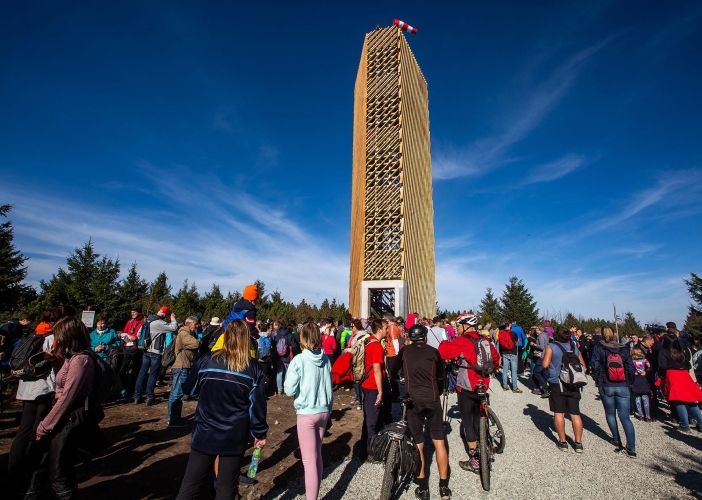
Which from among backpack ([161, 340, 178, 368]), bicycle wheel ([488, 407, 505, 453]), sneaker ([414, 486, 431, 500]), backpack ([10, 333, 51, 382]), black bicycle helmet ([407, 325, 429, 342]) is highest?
black bicycle helmet ([407, 325, 429, 342])

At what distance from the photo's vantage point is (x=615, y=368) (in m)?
5.51

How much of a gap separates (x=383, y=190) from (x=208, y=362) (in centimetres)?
2637

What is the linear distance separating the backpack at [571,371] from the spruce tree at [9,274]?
866 inches

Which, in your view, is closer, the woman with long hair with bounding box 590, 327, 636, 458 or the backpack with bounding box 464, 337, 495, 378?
the backpack with bounding box 464, 337, 495, 378

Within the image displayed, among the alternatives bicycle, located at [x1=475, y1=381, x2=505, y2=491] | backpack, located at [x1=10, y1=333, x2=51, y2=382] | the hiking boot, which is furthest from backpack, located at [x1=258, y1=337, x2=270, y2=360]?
bicycle, located at [x1=475, y1=381, x2=505, y2=491]

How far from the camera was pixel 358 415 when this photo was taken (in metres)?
7.48

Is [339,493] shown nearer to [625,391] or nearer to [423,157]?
[625,391]

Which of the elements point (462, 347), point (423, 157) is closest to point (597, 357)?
point (462, 347)

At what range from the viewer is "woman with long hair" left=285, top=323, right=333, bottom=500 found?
3323mm

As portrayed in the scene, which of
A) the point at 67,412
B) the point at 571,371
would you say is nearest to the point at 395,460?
the point at 67,412

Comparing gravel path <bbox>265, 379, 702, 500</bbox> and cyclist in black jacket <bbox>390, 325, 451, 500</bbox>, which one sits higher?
cyclist in black jacket <bbox>390, 325, 451, 500</bbox>

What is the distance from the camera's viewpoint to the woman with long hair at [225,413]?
2758mm

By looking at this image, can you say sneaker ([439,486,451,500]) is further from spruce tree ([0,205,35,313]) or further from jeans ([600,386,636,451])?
spruce tree ([0,205,35,313])

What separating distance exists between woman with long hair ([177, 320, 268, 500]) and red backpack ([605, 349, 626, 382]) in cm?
559
